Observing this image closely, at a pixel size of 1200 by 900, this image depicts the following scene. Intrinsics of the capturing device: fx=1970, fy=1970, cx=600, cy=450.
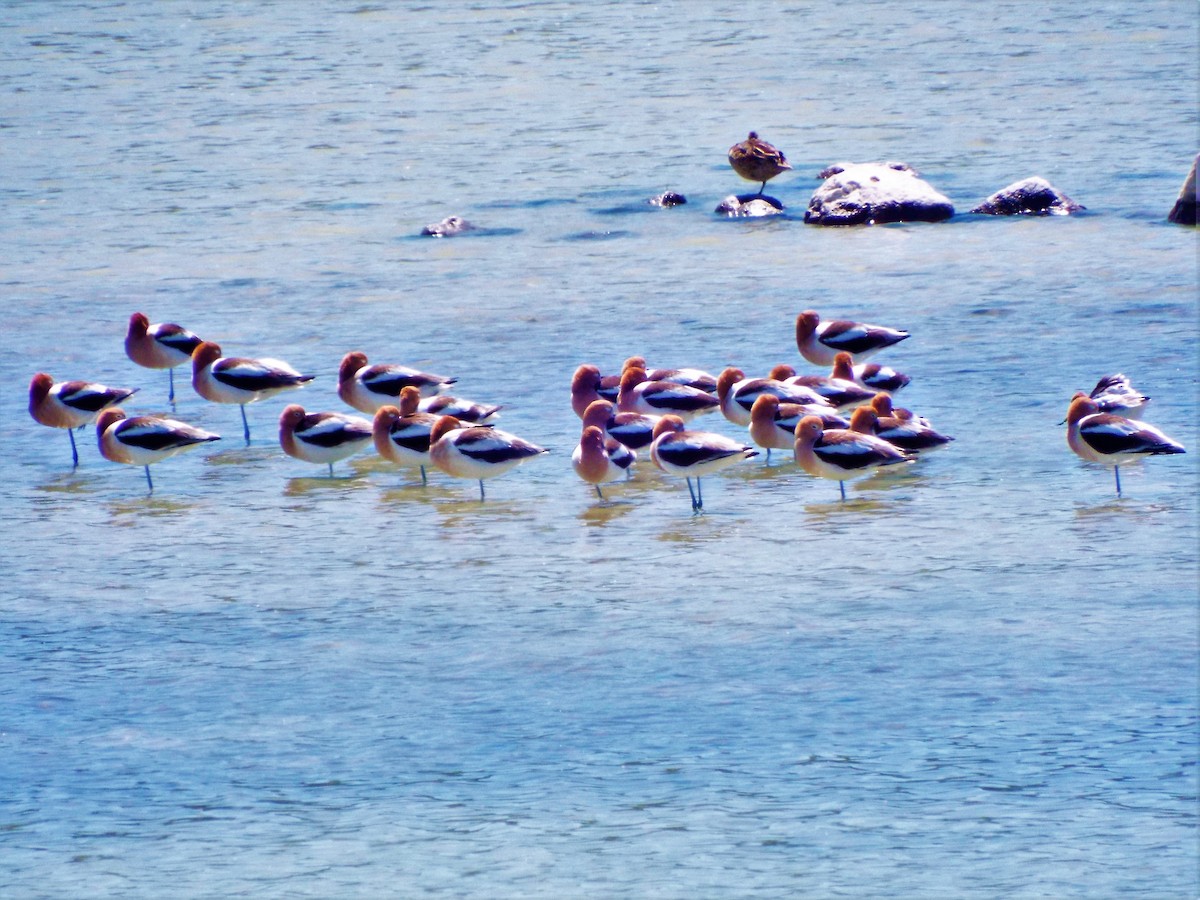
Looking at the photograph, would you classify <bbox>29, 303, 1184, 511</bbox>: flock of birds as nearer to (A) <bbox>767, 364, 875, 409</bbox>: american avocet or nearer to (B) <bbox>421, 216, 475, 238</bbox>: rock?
(A) <bbox>767, 364, 875, 409</bbox>: american avocet

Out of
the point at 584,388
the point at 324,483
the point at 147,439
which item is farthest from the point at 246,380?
the point at 584,388

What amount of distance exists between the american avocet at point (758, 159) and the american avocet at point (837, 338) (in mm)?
6244

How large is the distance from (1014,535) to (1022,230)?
8.27 metres

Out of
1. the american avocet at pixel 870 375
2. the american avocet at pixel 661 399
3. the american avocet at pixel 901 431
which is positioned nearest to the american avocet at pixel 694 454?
the american avocet at pixel 901 431

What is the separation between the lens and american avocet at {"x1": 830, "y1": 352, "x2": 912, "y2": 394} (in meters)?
12.3

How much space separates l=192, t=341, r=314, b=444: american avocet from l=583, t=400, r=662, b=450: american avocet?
226 centimetres

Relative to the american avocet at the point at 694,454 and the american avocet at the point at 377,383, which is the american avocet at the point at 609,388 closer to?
the american avocet at the point at 377,383

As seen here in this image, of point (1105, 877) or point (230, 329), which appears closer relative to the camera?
point (1105, 877)

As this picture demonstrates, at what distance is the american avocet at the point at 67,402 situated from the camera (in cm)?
1216

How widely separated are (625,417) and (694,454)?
3.25ft

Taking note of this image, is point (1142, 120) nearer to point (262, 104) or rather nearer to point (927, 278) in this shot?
point (927, 278)

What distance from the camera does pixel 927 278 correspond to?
Answer: 15.8 metres

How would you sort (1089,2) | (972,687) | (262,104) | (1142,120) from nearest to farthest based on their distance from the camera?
(972,687)
(1142,120)
(262,104)
(1089,2)

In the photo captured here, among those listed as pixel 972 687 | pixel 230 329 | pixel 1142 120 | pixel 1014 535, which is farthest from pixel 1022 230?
pixel 972 687
